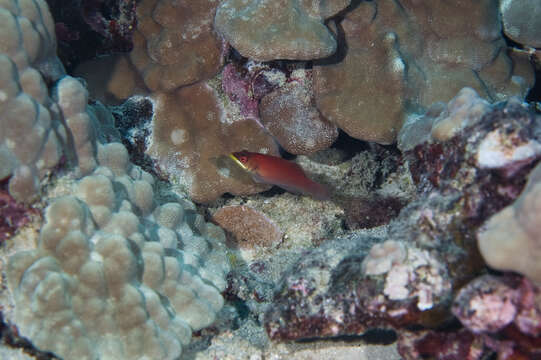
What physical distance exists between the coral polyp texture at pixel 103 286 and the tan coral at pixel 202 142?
4.38 ft

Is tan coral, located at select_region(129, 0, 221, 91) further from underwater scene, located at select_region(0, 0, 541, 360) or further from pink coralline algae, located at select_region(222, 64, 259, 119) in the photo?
pink coralline algae, located at select_region(222, 64, 259, 119)

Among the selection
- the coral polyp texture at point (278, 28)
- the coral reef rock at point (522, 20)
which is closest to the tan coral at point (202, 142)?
the coral polyp texture at point (278, 28)

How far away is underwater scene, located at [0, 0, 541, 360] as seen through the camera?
7.82ft

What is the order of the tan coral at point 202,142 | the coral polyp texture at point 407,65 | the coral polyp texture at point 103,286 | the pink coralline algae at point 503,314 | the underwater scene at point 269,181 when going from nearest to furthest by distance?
the pink coralline algae at point 503,314, the underwater scene at point 269,181, the coral polyp texture at point 103,286, the coral polyp texture at point 407,65, the tan coral at point 202,142

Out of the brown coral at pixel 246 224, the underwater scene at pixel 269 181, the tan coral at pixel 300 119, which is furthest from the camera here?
the brown coral at pixel 246 224

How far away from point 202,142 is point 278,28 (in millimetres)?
1628

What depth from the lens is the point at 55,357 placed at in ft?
8.75

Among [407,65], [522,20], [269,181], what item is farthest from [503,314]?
[522,20]

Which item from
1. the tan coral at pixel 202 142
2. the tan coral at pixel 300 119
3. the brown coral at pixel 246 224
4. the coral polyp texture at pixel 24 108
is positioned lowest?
the brown coral at pixel 246 224

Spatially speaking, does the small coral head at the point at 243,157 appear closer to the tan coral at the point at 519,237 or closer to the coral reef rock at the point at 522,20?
the tan coral at the point at 519,237

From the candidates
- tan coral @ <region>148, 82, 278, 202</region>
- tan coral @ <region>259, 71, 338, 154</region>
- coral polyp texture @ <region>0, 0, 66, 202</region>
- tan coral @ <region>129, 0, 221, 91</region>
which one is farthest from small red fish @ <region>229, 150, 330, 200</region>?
coral polyp texture @ <region>0, 0, 66, 202</region>

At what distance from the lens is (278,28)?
3807mm

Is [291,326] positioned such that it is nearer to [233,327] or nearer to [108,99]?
[233,327]

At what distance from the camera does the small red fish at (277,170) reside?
3740 millimetres
